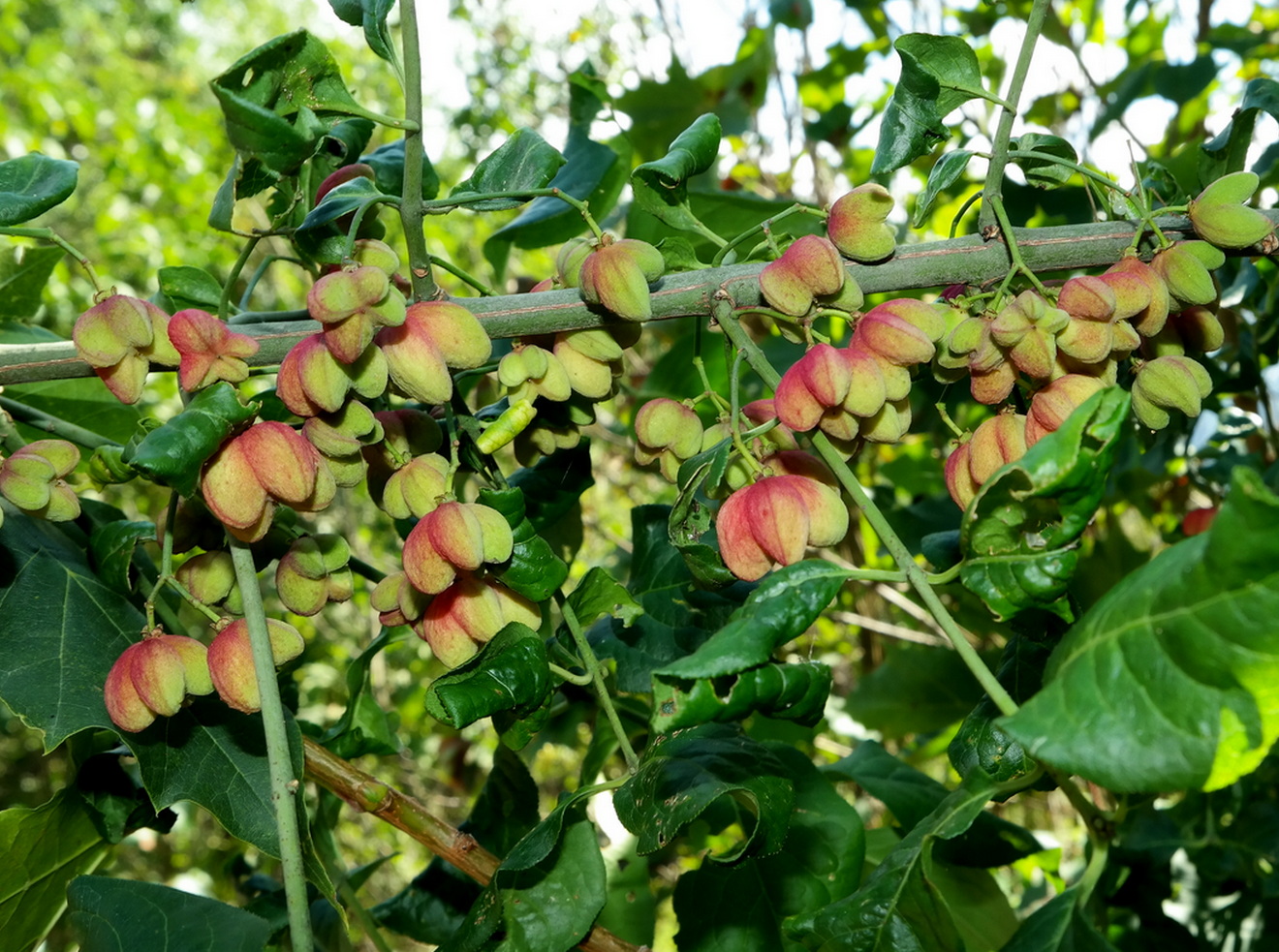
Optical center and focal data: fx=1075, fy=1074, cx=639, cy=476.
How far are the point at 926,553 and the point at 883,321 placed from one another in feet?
0.83

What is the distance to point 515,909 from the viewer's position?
3.60ft

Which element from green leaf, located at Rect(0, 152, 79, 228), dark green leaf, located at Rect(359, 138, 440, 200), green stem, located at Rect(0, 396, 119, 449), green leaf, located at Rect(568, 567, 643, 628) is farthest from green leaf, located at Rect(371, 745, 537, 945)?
green leaf, located at Rect(0, 152, 79, 228)

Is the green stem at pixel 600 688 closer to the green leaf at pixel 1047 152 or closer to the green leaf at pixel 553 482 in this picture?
the green leaf at pixel 553 482

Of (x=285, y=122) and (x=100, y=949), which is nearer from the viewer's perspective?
(x=285, y=122)

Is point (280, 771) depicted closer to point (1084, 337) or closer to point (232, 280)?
point (232, 280)

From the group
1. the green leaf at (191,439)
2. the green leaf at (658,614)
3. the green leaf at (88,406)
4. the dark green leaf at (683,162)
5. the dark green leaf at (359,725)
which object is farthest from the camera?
the green leaf at (88,406)

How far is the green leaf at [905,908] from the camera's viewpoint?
0.80 metres

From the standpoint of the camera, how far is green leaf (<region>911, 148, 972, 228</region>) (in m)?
0.99

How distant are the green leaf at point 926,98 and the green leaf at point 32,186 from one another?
777 mm

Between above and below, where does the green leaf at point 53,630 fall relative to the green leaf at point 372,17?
below

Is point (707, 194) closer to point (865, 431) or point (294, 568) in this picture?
point (865, 431)

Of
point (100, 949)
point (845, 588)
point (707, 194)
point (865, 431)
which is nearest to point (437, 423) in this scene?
point (865, 431)

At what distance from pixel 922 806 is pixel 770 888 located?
1.62 feet

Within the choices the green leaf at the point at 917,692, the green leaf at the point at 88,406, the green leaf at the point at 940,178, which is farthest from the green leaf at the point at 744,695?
the green leaf at the point at 917,692
